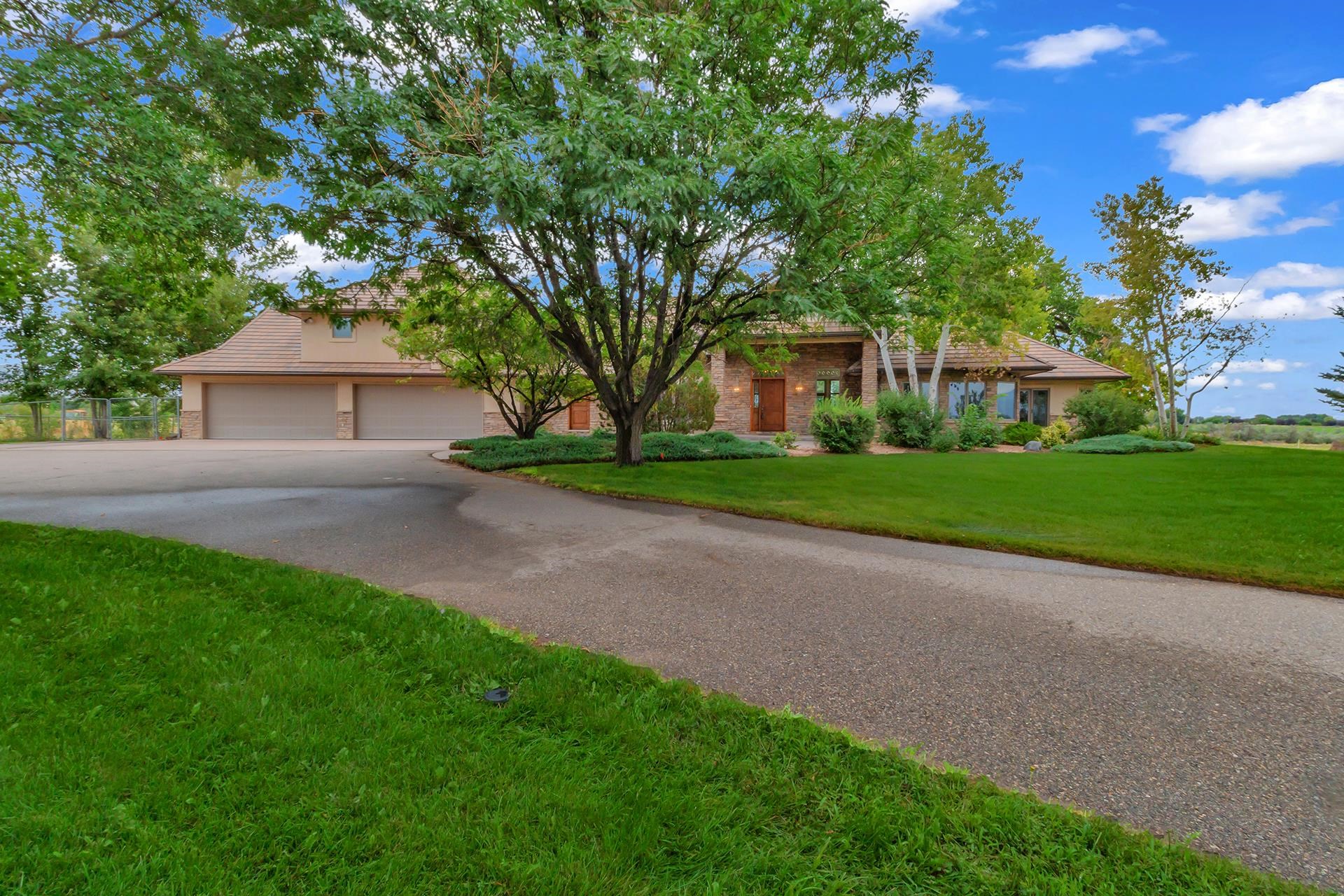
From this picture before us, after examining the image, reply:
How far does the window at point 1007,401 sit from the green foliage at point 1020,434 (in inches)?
122

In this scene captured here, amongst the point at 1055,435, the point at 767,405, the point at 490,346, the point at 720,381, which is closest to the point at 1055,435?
the point at 1055,435

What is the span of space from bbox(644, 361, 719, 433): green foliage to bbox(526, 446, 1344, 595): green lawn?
18.9ft

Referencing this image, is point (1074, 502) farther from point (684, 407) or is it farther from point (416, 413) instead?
point (416, 413)

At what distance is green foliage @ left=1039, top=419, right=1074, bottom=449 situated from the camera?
20.6m

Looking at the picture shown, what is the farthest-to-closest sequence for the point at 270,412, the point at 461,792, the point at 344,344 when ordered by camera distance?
the point at 344,344, the point at 270,412, the point at 461,792

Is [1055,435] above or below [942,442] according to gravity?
above

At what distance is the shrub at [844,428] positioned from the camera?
17125 mm

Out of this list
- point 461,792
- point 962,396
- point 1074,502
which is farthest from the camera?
point 962,396

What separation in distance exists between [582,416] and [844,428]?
12.3 m

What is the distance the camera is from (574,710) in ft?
8.96

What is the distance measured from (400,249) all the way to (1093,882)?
10.5 meters

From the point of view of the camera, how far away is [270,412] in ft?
79.6

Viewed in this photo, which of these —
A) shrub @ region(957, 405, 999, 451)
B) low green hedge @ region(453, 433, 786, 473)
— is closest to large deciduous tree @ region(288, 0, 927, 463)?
low green hedge @ region(453, 433, 786, 473)

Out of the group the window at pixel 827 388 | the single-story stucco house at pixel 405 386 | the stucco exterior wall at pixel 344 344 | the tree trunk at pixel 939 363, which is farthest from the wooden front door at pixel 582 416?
the tree trunk at pixel 939 363
